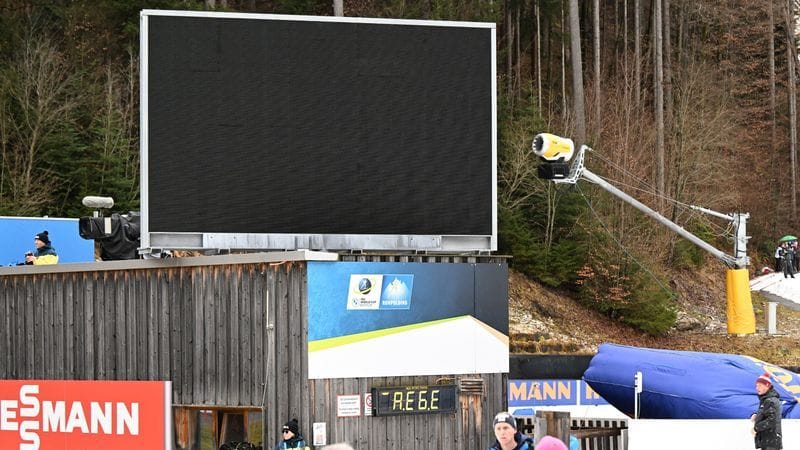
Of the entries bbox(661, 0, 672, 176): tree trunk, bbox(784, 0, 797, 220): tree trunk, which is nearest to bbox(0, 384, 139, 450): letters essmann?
bbox(661, 0, 672, 176): tree trunk

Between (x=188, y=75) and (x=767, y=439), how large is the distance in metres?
8.83

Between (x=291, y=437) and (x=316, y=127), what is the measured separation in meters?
4.48

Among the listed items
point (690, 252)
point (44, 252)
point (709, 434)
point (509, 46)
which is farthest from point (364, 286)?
point (509, 46)

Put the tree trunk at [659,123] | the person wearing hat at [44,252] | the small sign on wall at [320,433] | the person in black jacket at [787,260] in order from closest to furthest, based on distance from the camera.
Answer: the small sign on wall at [320,433], the person wearing hat at [44,252], the tree trunk at [659,123], the person in black jacket at [787,260]

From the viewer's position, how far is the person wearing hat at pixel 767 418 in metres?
16.4

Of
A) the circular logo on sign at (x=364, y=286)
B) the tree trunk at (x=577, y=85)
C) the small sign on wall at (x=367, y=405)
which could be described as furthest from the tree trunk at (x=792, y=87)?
the small sign on wall at (x=367, y=405)

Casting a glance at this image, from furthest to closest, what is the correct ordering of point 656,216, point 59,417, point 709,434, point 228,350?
point 656,216 → point 59,417 → point 709,434 → point 228,350

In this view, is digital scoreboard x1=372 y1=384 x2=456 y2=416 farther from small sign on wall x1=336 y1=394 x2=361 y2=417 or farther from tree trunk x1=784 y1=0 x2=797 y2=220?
tree trunk x1=784 y1=0 x2=797 y2=220

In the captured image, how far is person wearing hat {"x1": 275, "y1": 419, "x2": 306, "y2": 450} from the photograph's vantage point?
53.1 ft

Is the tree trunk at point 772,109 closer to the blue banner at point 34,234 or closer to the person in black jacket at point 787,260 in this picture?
the person in black jacket at point 787,260

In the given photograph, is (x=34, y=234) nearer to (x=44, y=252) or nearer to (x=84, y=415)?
(x=44, y=252)

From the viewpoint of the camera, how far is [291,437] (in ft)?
53.2

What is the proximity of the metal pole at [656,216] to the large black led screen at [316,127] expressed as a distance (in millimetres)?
13386

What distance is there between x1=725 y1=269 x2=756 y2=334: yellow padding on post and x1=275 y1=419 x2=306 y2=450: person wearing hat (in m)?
23.6
